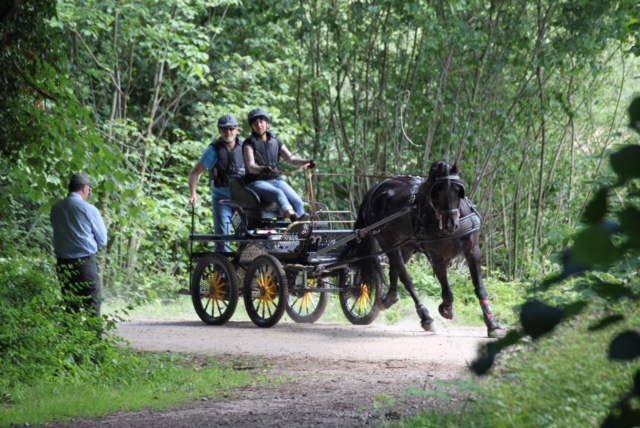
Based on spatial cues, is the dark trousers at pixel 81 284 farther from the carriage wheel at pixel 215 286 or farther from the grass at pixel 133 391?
the carriage wheel at pixel 215 286

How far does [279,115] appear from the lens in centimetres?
1936

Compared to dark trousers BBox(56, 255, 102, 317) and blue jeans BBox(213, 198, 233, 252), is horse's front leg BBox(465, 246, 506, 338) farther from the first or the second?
dark trousers BBox(56, 255, 102, 317)

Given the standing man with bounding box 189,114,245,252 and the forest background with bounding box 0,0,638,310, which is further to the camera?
the forest background with bounding box 0,0,638,310

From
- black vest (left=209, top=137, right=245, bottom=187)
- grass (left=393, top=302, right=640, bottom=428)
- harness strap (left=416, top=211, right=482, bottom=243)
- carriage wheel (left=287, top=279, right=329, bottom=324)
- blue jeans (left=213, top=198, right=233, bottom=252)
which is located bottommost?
carriage wheel (left=287, top=279, right=329, bottom=324)

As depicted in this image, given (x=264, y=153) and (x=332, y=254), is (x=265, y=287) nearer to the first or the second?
(x=332, y=254)

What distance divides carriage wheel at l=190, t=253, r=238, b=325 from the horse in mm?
1483

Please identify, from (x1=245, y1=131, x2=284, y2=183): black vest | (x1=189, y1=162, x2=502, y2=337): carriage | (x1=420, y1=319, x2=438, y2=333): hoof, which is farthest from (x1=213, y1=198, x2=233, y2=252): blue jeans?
(x1=420, y1=319, x2=438, y2=333): hoof

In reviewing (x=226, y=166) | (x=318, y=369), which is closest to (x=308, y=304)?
(x=226, y=166)

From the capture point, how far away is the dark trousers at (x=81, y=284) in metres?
8.73

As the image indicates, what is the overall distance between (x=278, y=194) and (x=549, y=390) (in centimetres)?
784

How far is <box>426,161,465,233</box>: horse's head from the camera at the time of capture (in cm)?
1081

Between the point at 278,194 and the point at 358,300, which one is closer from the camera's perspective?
the point at 278,194

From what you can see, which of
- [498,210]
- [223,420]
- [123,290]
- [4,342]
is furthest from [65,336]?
[498,210]

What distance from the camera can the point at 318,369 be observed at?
28.5 ft
